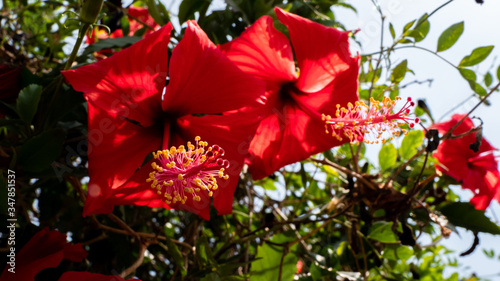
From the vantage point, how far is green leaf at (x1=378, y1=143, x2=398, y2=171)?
A: 126 centimetres

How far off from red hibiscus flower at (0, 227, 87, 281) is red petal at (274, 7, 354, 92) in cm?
56

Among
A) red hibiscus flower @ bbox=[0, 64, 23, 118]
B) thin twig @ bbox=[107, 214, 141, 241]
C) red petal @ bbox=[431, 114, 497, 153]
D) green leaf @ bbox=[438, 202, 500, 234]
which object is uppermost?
red hibiscus flower @ bbox=[0, 64, 23, 118]

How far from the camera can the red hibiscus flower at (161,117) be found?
0.78 meters

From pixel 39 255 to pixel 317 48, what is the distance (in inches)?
24.9

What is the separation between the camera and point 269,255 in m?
1.08

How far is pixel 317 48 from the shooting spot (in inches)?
36.7

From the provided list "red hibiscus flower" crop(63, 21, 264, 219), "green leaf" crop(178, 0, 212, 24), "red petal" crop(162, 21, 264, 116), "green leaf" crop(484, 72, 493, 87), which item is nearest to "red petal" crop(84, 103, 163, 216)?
"red hibiscus flower" crop(63, 21, 264, 219)

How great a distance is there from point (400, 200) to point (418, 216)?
0.14 meters

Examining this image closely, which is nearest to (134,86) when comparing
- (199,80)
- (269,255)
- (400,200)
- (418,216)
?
(199,80)

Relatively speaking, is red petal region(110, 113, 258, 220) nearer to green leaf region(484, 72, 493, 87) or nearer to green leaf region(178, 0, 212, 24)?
green leaf region(178, 0, 212, 24)

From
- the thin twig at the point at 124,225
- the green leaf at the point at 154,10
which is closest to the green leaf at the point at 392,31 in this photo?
the green leaf at the point at 154,10

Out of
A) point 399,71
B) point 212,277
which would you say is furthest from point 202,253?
point 399,71

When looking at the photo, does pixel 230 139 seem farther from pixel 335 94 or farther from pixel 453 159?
pixel 453 159

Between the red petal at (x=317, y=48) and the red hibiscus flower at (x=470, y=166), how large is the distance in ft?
1.42
